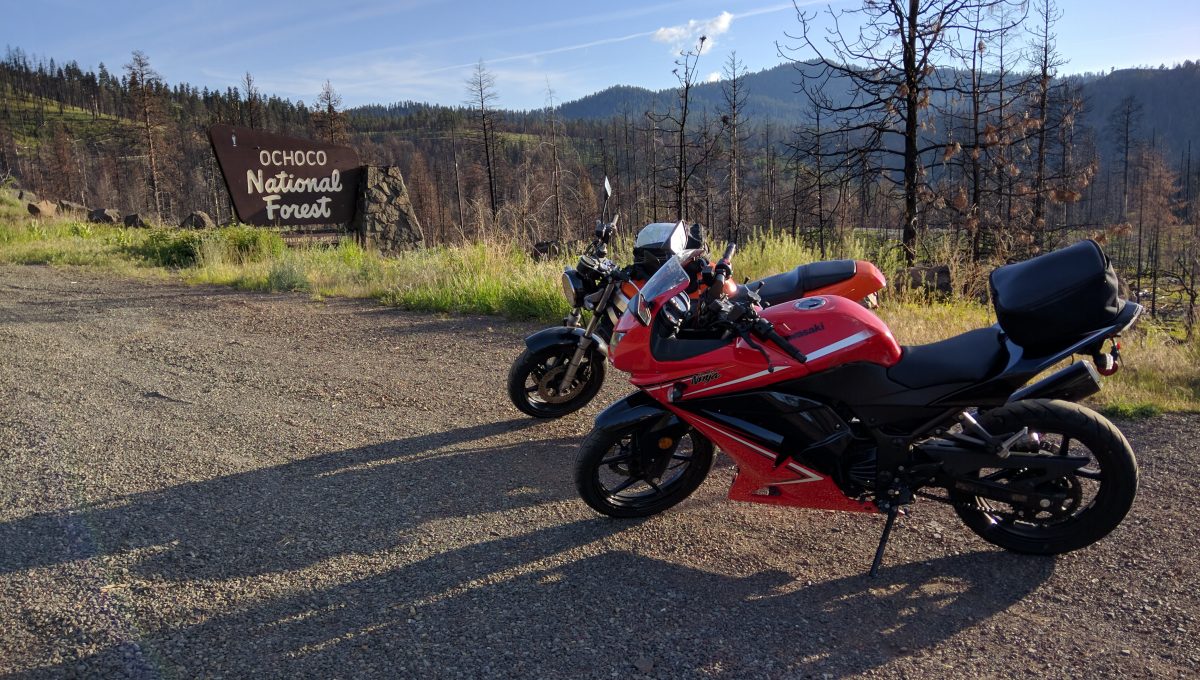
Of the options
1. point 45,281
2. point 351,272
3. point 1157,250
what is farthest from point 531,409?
point 1157,250

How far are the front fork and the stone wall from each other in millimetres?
9900

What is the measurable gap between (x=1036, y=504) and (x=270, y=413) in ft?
14.7

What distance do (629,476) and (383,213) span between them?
40.7 feet

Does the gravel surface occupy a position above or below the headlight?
below

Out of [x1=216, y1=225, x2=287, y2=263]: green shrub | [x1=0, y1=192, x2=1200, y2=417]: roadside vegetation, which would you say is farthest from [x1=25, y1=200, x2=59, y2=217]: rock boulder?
[x1=216, y1=225, x2=287, y2=263]: green shrub

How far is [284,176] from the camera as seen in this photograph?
44.4ft

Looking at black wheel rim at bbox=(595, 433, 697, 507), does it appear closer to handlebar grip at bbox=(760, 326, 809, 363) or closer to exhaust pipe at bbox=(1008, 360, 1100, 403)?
handlebar grip at bbox=(760, 326, 809, 363)

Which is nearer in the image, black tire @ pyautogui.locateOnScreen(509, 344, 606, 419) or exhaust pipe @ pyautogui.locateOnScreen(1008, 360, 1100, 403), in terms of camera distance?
exhaust pipe @ pyautogui.locateOnScreen(1008, 360, 1100, 403)

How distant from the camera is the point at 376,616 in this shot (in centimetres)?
271

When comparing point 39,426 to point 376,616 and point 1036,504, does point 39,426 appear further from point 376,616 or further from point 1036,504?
point 1036,504

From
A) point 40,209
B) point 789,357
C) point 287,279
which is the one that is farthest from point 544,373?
point 40,209

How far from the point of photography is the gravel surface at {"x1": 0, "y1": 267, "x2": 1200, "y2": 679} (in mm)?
2461

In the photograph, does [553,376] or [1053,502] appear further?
[553,376]

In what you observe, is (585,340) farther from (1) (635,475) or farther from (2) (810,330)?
(2) (810,330)
